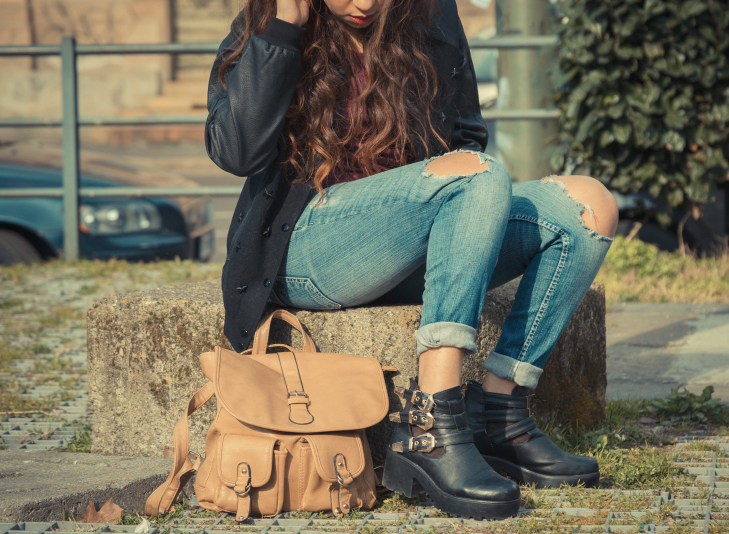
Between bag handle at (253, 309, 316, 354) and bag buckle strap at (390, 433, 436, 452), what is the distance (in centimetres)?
Answer: 33

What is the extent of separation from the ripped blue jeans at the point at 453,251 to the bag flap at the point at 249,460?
386 millimetres

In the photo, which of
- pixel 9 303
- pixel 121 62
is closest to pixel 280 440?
pixel 9 303

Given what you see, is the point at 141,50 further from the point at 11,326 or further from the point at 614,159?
the point at 614,159

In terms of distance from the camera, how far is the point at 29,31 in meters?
18.9

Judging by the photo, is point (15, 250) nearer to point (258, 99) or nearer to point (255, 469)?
point (258, 99)

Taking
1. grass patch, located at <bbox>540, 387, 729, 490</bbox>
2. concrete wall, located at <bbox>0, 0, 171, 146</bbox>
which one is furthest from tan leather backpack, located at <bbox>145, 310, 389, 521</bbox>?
concrete wall, located at <bbox>0, 0, 171, 146</bbox>

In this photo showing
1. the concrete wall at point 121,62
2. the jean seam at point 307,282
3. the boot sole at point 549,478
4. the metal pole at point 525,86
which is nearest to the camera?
the boot sole at point 549,478

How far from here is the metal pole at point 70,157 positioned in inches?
218

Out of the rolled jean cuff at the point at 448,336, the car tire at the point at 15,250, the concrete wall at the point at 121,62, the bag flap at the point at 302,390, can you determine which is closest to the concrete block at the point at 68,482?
the bag flap at the point at 302,390

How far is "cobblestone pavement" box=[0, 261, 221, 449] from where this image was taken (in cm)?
249

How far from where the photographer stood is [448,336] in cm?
170

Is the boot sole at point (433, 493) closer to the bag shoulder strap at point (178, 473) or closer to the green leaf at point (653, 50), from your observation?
the bag shoulder strap at point (178, 473)

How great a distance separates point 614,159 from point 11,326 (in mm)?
3449

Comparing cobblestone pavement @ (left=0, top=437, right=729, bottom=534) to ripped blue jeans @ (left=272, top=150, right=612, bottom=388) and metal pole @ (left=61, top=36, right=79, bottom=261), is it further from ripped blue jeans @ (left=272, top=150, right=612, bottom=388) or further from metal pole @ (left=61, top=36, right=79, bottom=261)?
metal pole @ (left=61, top=36, right=79, bottom=261)
